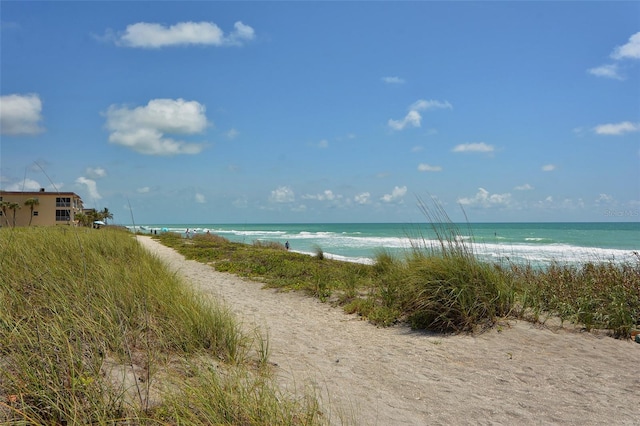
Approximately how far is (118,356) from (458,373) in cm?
375

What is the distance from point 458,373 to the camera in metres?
5.22

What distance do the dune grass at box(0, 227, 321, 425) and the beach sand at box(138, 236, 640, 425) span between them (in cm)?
64

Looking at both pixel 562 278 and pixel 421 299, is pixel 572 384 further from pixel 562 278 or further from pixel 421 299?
pixel 562 278

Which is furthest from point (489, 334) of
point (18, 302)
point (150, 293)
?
point (18, 302)

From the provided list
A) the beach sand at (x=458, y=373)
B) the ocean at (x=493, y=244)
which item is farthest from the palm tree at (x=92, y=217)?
the beach sand at (x=458, y=373)

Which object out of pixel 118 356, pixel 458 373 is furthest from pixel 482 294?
pixel 118 356

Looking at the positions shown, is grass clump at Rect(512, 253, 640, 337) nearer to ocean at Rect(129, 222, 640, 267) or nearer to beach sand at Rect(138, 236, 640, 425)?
beach sand at Rect(138, 236, 640, 425)

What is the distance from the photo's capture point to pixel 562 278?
27.5 feet

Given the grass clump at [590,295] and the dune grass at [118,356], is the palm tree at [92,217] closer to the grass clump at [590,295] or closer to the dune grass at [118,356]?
the dune grass at [118,356]

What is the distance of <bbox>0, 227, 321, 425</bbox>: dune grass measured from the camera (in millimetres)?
2912

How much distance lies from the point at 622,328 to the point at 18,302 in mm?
7710

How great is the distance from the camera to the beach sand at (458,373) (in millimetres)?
4117

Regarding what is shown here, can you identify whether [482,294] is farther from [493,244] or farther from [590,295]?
[493,244]

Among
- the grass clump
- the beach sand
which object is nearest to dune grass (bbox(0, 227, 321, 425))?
the beach sand
